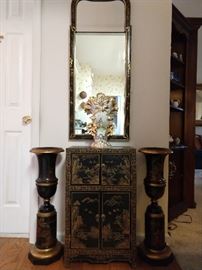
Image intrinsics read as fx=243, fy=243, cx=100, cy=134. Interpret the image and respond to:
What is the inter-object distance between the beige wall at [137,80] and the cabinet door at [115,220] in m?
0.39

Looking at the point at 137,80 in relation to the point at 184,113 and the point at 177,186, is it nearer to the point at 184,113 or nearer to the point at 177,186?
the point at 184,113

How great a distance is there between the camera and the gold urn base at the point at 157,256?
6.28 ft

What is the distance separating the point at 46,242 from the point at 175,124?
6.85 ft

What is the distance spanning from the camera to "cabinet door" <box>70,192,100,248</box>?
1876mm

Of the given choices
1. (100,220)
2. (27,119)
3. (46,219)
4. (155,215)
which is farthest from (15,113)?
(155,215)

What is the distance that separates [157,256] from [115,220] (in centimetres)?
45

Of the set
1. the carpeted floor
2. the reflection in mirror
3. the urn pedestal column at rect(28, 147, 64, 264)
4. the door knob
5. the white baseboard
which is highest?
the reflection in mirror

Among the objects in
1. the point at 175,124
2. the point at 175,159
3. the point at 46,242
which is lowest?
the point at 46,242

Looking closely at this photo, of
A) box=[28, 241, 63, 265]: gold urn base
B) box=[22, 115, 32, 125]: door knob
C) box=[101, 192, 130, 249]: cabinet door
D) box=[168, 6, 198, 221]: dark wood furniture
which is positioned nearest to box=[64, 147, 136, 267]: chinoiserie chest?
box=[101, 192, 130, 249]: cabinet door

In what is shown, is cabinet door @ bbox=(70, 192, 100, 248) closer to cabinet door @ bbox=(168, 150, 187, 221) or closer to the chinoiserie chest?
the chinoiserie chest

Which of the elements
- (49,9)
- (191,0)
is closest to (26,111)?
(49,9)

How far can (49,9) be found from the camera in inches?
85.9

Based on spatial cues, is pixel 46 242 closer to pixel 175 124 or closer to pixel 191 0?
pixel 175 124

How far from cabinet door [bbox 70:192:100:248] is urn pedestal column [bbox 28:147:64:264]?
0.20m
